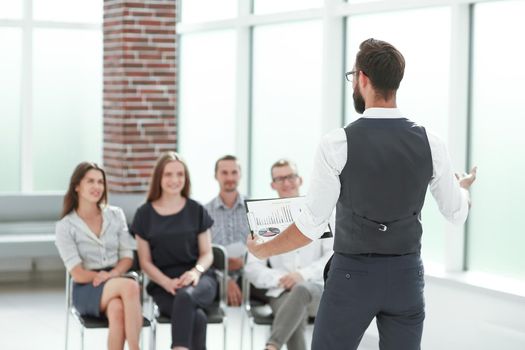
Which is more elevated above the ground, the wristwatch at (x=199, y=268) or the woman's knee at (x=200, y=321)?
the wristwatch at (x=199, y=268)

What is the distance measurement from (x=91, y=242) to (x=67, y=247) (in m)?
0.17

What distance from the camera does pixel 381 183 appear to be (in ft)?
10.4

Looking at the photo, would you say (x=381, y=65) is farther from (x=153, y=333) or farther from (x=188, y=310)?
(x=153, y=333)

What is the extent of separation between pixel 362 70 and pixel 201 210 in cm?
283

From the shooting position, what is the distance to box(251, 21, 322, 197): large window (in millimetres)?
7660

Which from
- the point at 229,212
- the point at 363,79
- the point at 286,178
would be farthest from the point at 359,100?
the point at 229,212

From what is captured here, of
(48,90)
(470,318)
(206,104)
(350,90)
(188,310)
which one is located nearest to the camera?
(188,310)

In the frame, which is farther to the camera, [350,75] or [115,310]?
[115,310]

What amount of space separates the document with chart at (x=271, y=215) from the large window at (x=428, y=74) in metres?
2.69

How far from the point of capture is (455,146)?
6.03 metres

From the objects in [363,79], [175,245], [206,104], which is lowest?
[175,245]

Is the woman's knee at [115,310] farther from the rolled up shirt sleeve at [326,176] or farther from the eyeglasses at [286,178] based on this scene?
the rolled up shirt sleeve at [326,176]

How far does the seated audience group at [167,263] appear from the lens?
5.50 meters

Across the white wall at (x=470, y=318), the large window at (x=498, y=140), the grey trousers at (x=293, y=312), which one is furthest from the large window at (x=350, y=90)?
the grey trousers at (x=293, y=312)
